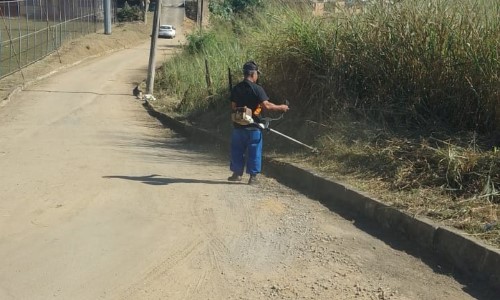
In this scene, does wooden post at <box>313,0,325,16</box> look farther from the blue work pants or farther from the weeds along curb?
the blue work pants

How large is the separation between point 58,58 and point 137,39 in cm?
1839

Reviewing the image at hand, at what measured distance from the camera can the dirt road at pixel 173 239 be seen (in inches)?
184

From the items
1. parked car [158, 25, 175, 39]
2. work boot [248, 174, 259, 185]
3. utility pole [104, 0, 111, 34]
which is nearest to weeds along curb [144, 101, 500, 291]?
work boot [248, 174, 259, 185]

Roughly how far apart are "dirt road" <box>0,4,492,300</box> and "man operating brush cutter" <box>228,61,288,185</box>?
36 centimetres

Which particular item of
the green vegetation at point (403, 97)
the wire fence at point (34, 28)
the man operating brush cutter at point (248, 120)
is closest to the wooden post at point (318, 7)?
the green vegetation at point (403, 97)

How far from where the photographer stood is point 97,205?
693 centimetres

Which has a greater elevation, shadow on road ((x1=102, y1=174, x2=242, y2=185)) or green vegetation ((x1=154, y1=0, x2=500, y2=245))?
green vegetation ((x1=154, y1=0, x2=500, y2=245))

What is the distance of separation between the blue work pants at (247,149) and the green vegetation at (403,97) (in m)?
0.84

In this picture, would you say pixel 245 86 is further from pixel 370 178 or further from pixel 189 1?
pixel 189 1

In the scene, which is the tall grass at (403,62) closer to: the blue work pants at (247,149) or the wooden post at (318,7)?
the wooden post at (318,7)

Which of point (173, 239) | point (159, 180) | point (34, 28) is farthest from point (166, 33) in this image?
point (173, 239)

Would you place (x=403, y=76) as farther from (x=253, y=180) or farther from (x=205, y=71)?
(x=205, y=71)

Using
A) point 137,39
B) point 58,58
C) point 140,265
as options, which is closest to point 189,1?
point 137,39

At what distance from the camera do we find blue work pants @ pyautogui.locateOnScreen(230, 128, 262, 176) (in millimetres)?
7945
